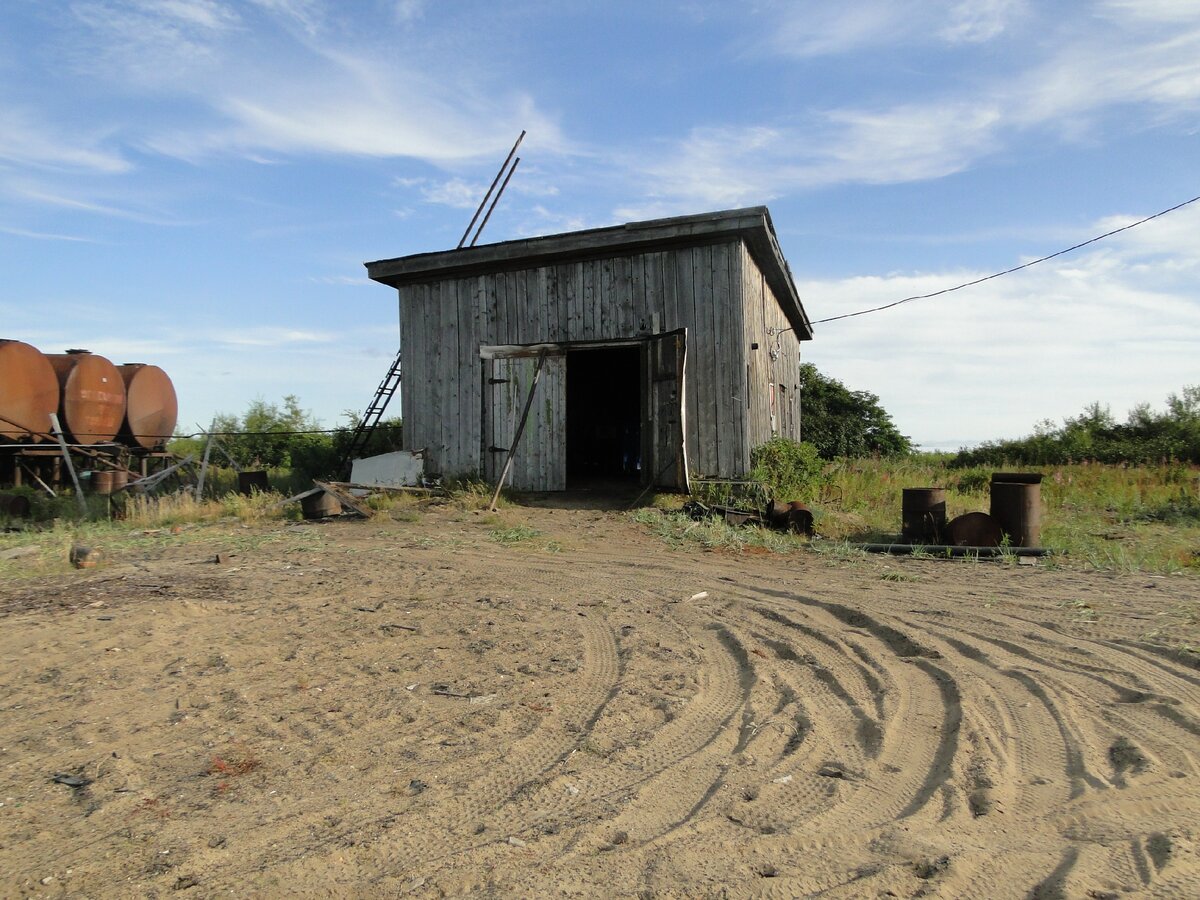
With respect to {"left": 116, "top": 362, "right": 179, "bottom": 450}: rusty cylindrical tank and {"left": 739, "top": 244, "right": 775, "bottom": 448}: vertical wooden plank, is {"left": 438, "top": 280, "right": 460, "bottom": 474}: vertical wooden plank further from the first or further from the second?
{"left": 116, "top": 362, "right": 179, "bottom": 450}: rusty cylindrical tank

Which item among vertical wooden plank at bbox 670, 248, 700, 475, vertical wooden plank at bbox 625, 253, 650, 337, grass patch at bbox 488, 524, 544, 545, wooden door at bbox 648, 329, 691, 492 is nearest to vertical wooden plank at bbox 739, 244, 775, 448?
vertical wooden plank at bbox 670, 248, 700, 475

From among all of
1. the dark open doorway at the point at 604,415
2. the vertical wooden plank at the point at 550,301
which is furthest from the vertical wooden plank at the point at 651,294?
the dark open doorway at the point at 604,415

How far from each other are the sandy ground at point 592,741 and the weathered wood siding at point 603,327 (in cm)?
577

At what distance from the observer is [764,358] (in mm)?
14492

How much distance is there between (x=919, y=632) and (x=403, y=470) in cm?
1015

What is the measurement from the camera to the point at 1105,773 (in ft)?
10.7

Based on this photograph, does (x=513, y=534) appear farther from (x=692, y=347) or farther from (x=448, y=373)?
(x=448, y=373)

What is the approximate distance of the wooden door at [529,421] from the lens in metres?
13.3

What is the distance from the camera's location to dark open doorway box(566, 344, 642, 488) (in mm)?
19016

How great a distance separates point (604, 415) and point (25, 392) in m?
12.2

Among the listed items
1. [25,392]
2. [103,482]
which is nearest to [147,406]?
[25,392]

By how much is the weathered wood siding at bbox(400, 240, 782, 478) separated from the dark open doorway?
4.71m

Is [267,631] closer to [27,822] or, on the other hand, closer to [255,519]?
[27,822]

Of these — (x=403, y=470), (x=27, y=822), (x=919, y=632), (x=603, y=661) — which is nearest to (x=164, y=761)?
(x=27, y=822)
